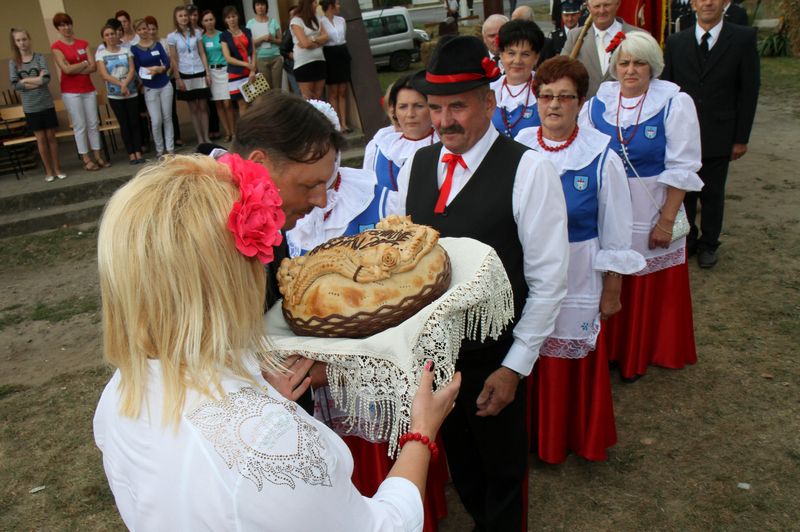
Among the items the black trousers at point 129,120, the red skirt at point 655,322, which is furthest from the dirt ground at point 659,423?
the black trousers at point 129,120

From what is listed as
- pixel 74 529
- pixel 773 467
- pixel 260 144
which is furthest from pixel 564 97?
pixel 74 529

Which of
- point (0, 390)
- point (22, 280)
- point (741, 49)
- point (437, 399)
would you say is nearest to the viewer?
point (437, 399)

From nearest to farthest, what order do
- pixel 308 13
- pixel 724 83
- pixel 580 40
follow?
pixel 580 40 → pixel 724 83 → pixel 308 13

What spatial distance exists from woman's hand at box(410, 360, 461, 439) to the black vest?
0.84 meters

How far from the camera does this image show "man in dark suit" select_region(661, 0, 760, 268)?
543 cm

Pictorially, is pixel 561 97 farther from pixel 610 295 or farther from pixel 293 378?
pixel 293 378

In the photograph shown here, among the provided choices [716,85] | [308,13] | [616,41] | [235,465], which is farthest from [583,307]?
[308,13]

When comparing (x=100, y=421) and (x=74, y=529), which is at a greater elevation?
(x=100, y=421)

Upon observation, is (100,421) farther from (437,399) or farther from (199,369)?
(437,399)

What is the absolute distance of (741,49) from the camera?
5.42m

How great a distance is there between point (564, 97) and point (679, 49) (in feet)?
9.49

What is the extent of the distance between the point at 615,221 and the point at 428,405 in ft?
6.33

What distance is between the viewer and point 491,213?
97.4 inches

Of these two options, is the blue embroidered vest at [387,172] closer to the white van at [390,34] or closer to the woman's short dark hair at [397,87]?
the woman's short dark hair at [397,87]
